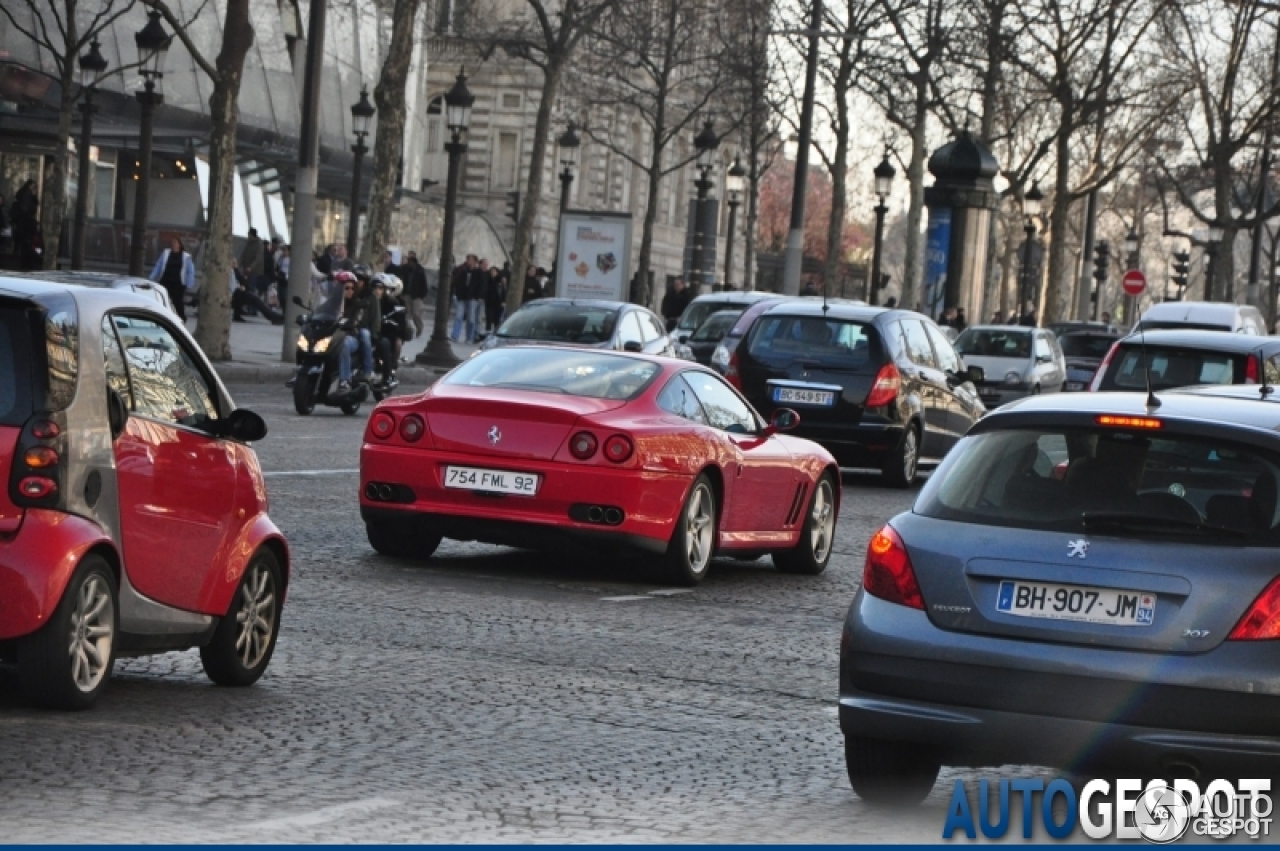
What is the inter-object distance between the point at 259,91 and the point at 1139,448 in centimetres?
6015

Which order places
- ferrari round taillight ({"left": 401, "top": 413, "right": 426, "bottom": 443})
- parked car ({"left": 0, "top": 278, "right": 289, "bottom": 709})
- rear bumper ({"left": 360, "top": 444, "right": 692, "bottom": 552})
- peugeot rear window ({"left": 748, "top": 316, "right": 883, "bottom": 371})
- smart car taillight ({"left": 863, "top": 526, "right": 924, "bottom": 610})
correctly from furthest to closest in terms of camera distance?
peugeot rear window ({"left": 748, "top": 316, "right": 883, "bottom": 371})
ferrari round taillight ({"left": 401, "top": 413, "right": 426, "bottom": 443})
rear bumper ({"left": 360, "top": 444, "right": 692, "bottom": 552})
parked car ({"left": 0, "top": 278, "right": 289, "bottom": 709})
smart car taillight ({"left": 863, "top": 526, "right": 924, "bottom": 610})

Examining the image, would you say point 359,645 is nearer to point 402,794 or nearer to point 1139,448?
point 402,794

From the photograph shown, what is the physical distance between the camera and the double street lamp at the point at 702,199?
178ft

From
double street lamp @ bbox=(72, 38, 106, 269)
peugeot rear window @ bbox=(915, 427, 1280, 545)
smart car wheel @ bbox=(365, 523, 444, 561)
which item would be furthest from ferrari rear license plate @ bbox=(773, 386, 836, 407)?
double street lamp @ bbox=(72, 38, 106, 269)

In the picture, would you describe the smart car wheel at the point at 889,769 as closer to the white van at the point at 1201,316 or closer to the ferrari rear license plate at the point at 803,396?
the ferrari rear license plate at the point at 803,396

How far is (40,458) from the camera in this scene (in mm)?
7652

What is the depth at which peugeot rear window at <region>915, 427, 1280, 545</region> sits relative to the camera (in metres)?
7.02

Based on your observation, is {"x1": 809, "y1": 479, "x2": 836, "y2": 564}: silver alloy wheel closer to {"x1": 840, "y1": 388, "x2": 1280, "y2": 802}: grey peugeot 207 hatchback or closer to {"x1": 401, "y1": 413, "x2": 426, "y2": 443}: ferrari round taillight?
{"x1": 401, "y1": 413, "x2": 426, "y2": 443}: ferrari round taillight

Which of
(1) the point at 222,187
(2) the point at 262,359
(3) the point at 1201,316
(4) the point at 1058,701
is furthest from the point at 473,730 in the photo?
(3) the point at 1201,316

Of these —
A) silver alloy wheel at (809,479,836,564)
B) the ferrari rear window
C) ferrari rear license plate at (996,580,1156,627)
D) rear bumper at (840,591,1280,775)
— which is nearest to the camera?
rear bumper at (840,591,1280,775)

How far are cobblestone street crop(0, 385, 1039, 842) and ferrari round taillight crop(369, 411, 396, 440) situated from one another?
0.70 m

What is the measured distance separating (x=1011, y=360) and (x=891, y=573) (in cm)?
2900

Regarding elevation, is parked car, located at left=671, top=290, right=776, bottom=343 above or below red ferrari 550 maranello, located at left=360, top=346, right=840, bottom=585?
above

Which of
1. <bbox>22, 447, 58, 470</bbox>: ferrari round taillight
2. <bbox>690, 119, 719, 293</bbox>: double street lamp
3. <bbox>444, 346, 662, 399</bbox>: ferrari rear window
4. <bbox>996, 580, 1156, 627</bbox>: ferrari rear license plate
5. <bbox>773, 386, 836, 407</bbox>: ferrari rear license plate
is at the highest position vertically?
<bbox>690, 119, 719, 293</bbox>: double street lamp
